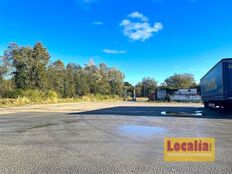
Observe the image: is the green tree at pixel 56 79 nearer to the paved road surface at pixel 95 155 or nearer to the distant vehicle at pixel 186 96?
the distant vehicle at pixel 186 96

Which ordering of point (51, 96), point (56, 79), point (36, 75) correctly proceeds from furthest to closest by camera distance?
point (56, 79)
point (51, 96)
point (36, 75)

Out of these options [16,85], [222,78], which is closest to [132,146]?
[222,78]

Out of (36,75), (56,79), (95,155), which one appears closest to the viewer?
(95,155)

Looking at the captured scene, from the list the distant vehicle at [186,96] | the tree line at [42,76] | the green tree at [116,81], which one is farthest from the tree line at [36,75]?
the distant vehicle at [186,96]

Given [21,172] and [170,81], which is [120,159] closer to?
[21,172]

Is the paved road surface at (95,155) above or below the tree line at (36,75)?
below

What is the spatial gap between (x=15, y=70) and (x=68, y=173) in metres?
40.9

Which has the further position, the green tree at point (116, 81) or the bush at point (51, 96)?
the green tree at point (116, 81)

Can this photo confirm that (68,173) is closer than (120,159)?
Yes

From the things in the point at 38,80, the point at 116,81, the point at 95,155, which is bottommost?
the point at 95,155

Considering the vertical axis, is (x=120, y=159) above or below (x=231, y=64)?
below

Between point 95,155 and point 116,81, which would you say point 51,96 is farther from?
point 116,81

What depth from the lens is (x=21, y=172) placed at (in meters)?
Result: 4.86

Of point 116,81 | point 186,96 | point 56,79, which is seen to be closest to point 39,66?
point 56,79
